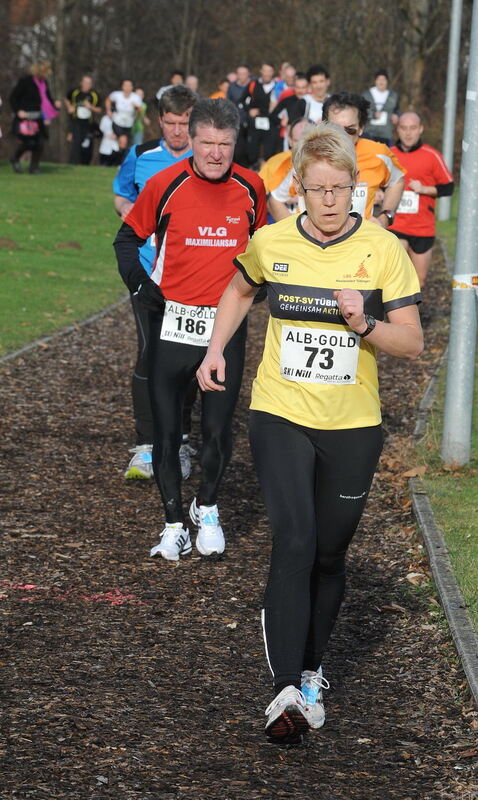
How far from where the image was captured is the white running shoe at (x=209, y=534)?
6992 mm

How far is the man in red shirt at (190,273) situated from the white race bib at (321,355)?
2.11m

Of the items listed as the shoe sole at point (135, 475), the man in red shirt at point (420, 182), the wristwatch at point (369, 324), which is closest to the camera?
the wristwatch at point (369, 324)

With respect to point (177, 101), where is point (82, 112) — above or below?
below

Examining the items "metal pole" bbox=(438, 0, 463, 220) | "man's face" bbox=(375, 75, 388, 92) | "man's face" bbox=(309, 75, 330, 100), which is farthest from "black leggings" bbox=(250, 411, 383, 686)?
"man's face" bbox=(375, 75, 388, 92)

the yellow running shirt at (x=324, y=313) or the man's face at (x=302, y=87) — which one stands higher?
the yellow running shirt at (x=324, y=313)

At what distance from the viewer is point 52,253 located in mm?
20797

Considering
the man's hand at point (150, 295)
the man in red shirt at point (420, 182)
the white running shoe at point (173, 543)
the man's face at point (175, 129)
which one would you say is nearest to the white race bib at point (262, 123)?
the man in red shirt at point (420, 182)

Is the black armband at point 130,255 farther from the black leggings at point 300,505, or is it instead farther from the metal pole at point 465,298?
the metal pole at point 465,298

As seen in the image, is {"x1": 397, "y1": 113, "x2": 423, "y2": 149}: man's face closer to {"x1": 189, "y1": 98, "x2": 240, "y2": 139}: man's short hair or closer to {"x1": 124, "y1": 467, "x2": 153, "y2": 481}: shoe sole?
{"x1": 124, "y1": 467, "x2": 153, "y2": 481}: shoe sole

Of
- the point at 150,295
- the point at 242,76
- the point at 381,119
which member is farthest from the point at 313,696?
the point at 242,76

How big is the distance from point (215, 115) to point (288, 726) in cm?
316

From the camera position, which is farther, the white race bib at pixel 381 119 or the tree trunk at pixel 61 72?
the tree trunk at pixel 61 72

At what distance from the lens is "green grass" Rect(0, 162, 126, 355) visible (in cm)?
1528

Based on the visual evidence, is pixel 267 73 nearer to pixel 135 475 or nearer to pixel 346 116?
pixel 346 116
